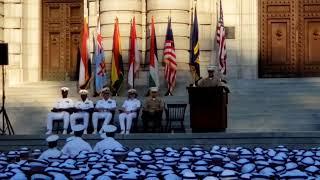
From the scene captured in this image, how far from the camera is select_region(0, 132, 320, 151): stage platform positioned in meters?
17.8

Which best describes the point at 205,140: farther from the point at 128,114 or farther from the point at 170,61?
the point at 170,61

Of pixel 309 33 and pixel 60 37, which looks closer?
pixel 309 33

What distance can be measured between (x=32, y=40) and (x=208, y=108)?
37.8 feet

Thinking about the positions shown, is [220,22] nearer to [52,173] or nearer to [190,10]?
[190,10]

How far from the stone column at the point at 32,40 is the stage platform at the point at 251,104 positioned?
1.50 m

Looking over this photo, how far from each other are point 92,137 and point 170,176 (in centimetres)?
959

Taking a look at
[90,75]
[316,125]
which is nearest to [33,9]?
[90,75]

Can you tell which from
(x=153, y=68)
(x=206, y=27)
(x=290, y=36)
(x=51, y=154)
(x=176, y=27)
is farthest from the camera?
(x=290, y=36)

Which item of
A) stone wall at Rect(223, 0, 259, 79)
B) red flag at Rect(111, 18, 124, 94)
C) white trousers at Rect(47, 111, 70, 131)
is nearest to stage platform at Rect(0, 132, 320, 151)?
white trousers at Rect(47, 111, 70, 131)

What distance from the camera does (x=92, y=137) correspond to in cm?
1836

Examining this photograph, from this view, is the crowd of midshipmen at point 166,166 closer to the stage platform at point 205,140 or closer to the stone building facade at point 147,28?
the stage platform at point 205,140

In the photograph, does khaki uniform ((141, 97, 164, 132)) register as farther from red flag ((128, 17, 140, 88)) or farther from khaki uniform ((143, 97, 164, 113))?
red flag ((128, 17, 140, 88))

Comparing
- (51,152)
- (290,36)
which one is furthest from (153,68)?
(51,152)

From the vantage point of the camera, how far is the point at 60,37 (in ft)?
94.3
